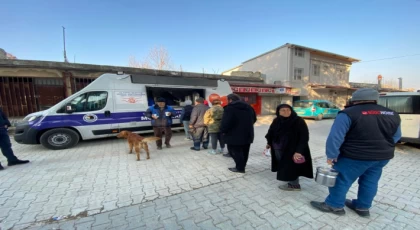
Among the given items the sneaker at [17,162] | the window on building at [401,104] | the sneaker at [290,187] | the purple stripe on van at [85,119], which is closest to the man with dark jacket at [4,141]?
the sneaker at [17,162]

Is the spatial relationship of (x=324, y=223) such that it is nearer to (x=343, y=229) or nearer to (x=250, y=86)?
(x=343, y=229)

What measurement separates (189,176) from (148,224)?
142cm

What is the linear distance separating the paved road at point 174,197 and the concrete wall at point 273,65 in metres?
14.3

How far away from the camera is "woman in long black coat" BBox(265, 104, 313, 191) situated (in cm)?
260

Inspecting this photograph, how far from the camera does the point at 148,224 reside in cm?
217

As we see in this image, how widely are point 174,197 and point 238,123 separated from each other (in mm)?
1743

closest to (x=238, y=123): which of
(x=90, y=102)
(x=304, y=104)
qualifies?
(x=90, y=102)

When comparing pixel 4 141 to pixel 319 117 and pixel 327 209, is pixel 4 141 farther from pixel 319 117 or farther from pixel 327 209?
pixel 319 117

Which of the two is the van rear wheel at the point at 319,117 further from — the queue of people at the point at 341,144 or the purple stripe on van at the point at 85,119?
the purple stripe on van at the point at 85,119

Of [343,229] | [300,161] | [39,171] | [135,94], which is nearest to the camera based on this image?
[343,229]

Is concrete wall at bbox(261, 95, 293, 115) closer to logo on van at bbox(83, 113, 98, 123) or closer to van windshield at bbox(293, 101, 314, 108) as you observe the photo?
van windshield at bbox(293, 101, 314, 108)

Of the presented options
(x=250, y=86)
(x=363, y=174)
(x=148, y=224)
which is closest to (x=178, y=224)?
(x=148, y=224)

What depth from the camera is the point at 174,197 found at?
2781 millimetres

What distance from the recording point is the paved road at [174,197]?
221 cm
